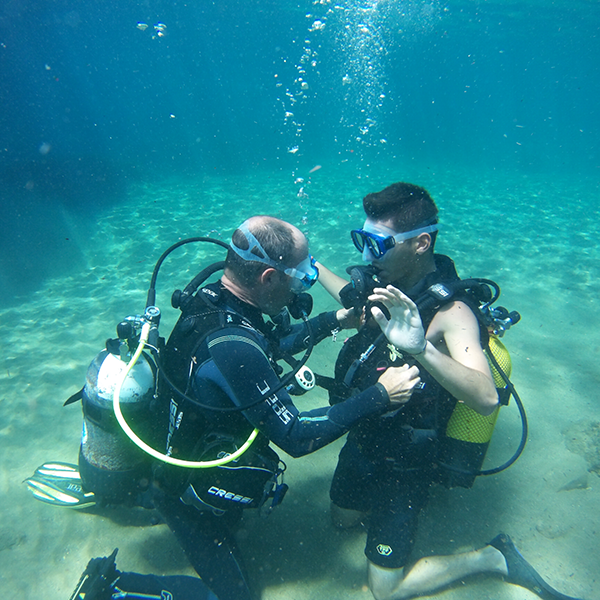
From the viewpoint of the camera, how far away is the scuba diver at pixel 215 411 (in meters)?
2.39

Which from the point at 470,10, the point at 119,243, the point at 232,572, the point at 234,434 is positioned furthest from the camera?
the point at 470,10

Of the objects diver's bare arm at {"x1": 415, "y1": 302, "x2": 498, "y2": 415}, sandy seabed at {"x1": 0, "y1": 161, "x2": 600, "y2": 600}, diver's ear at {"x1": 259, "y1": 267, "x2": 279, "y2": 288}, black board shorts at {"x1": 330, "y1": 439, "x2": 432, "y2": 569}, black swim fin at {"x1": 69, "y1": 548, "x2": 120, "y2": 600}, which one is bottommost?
sandy seabed at {"x1": 0, "y1": 161, "x2": 600, "y2": 600}

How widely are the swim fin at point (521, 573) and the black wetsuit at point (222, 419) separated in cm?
206

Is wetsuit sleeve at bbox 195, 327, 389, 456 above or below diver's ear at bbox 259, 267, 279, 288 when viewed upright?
below

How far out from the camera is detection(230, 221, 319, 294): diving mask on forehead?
8.59ft

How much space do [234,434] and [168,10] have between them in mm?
65560

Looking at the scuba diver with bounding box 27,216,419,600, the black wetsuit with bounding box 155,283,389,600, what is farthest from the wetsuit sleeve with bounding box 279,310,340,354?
the black wetsuit with bounding box 155,283,389,600

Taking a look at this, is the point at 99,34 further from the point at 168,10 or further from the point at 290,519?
the point at 290,519

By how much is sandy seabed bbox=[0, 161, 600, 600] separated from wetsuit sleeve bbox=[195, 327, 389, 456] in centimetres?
177

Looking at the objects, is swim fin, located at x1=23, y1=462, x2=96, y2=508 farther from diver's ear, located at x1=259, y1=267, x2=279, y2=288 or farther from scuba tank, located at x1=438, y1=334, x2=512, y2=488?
scuba tank, located at x1=438, y1=334, x2=512, y2=488

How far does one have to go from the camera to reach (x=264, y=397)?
2199 mm

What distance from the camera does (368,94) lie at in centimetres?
12069

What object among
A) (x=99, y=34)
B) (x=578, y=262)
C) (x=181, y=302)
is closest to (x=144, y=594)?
(x=181, y=302)

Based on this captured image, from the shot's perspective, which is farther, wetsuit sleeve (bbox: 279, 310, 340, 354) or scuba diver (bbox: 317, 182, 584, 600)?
wetsuit sleeve (bbox: 279, 310, 340, 354)
